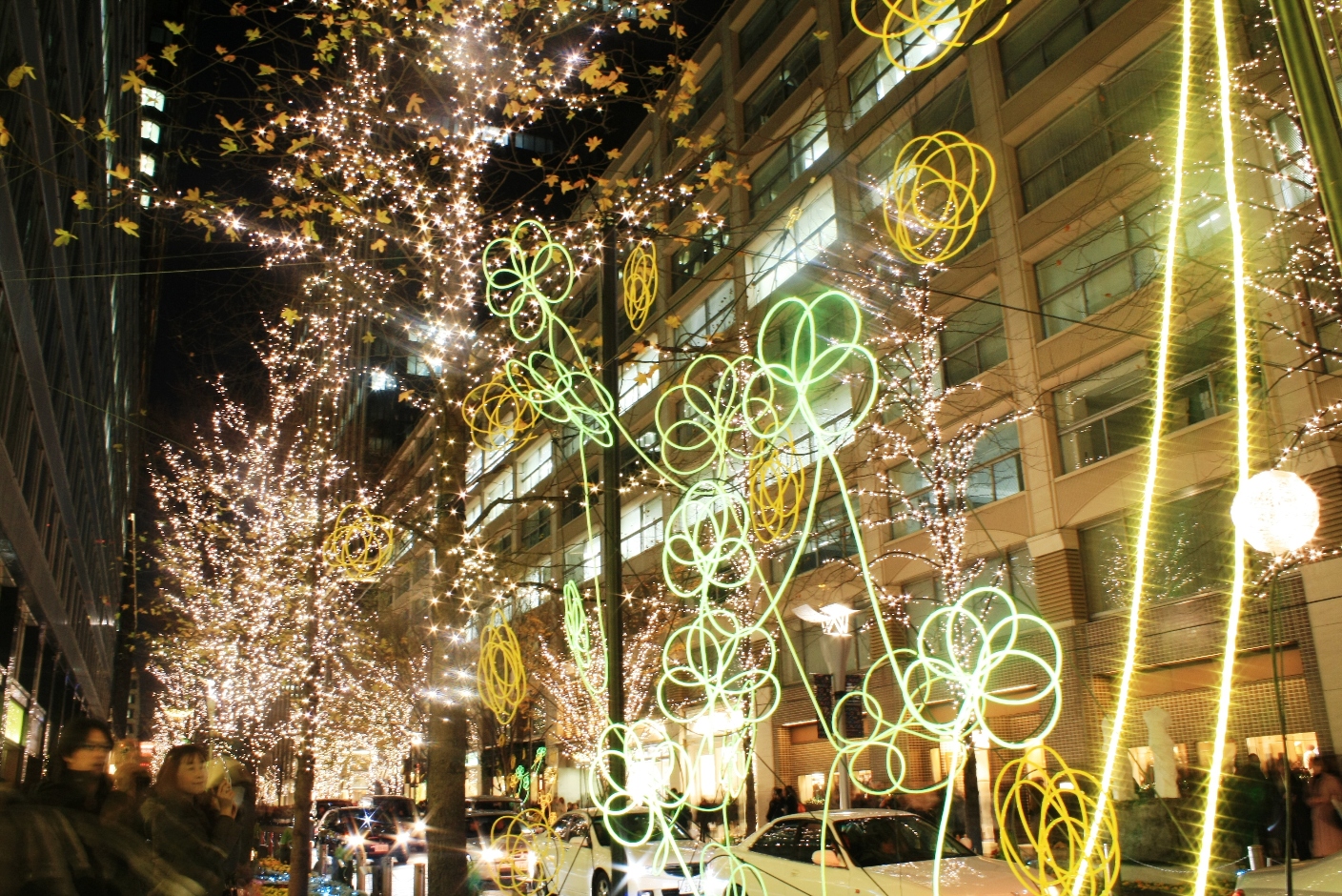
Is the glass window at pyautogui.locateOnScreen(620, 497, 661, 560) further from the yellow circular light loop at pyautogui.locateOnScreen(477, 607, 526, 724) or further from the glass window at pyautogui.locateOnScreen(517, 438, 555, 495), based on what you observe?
the yellow circular light loop at pyautogui.locateOnScreen(477, 607, 526, 724)

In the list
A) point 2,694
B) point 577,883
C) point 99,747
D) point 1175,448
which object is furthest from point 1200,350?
point 2,694

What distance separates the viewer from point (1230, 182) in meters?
3.74

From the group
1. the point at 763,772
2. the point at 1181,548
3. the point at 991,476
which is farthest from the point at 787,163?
the point at 763,772

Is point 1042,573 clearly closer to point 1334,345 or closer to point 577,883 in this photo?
point 1334,345

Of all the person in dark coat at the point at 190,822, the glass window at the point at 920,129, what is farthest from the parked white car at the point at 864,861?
the glass window at the point at 920,129

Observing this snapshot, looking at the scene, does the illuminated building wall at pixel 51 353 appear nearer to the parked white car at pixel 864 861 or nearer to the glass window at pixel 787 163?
the parked white car at pixel 864 861

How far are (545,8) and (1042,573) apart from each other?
14.4m

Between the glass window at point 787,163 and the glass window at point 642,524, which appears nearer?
the glass window at point 787,163

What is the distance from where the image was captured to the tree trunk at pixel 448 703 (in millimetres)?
9930

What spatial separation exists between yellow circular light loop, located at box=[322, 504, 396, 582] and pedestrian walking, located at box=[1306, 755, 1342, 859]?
1042cm

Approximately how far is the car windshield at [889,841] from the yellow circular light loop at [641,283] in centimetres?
495

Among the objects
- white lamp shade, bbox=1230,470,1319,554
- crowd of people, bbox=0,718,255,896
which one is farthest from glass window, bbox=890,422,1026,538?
crowd of people, bbox=0,718,255,896

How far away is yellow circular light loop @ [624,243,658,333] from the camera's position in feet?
26.8

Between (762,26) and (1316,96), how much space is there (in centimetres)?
3027
